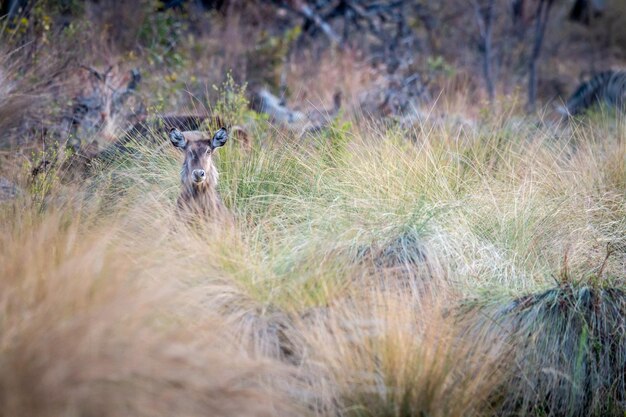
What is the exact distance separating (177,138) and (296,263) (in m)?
1.30

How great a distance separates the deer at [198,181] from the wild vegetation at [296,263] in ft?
0.17

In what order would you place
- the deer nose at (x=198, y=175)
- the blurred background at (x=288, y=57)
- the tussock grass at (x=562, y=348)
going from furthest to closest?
1. the blurred background at (x=288, y=57)
2. the deer nose at (x=198, y=175)
3. the tussock grass at (x=562, y=348)

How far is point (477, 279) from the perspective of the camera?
530 centimetres

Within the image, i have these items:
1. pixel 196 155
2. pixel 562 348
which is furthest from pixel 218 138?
pixel 562 348

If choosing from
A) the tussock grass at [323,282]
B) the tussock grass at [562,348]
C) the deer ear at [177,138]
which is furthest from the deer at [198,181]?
the tussock grass at [562,348]

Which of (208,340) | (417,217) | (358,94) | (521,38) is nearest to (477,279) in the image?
(417,217)

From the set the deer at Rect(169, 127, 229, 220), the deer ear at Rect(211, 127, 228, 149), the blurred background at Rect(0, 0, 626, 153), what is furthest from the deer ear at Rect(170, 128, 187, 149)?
the blurred background at Rect(0, 0, 626, 153)

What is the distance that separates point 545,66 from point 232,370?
49.5 feet

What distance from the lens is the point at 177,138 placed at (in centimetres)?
564

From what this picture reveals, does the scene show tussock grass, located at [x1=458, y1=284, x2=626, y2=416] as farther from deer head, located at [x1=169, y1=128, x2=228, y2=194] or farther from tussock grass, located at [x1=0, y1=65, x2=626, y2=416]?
deer head, located at [x1=169, y1=128, x2=228, y2=194]

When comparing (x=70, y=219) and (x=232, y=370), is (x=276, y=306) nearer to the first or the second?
(x=232, y=370)

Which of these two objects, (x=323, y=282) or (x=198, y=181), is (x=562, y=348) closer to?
(x=323, y=282)

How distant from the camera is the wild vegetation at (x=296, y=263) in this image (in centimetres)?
357

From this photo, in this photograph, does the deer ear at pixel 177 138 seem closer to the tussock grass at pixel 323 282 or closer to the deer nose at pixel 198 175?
the deer nose at pixel 198 175
